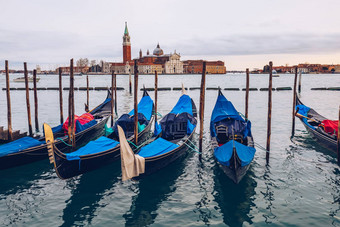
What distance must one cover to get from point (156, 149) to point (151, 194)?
1.49m

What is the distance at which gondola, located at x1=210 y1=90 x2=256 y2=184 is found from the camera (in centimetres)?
776

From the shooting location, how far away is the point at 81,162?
820cm

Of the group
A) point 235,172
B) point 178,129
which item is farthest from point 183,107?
point 235,172

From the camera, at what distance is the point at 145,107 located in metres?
15.4

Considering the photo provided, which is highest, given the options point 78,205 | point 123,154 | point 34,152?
point 123,154

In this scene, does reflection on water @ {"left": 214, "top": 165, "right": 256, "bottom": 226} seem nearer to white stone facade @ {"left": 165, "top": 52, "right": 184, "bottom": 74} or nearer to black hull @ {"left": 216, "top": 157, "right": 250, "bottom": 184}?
black hull @ {"left": 216, "top": 157, "right": 250, "bottom": 184}

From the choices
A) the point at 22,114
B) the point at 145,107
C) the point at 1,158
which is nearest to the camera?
the point at 1,158

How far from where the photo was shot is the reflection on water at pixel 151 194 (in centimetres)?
670

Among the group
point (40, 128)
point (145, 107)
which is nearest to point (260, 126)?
point (145, 107)

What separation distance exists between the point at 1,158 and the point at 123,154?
14.8ft

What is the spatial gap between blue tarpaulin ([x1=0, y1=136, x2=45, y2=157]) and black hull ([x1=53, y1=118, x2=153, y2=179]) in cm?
241

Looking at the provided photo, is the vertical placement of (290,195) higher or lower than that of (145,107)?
lower

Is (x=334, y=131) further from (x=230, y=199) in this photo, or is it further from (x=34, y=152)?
(x=34, y=152)

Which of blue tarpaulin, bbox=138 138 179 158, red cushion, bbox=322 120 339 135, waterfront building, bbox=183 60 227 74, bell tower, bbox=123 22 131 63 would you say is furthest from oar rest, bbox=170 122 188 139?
waterfront building, bbox=183 60 227 74
